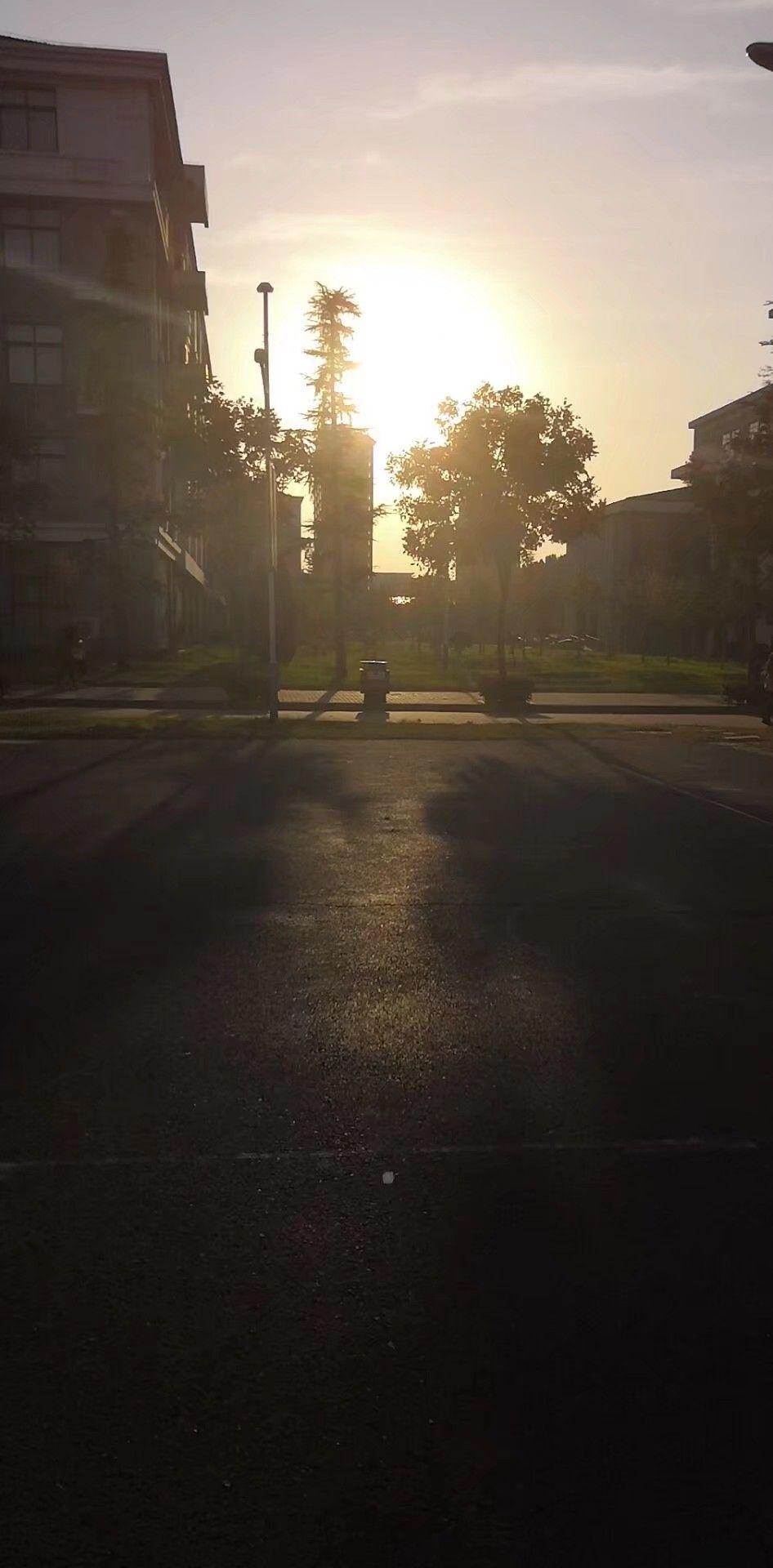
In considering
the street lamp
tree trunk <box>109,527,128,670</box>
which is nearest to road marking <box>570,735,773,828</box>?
the street lamp

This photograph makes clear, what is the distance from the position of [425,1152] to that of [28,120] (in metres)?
56.0

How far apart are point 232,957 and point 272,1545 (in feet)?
18.0

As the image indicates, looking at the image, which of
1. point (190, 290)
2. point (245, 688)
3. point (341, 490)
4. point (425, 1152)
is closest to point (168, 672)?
point (341, 490)

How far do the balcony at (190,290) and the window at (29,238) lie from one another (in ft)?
51.6

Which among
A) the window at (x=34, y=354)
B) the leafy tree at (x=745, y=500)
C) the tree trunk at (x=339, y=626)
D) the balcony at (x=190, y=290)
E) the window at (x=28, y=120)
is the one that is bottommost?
the tree trunk at (x=339, y=626)

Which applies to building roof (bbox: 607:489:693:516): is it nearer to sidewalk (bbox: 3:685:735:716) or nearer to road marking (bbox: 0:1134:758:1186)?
sidewalk (bbox: 3:685:735:716)

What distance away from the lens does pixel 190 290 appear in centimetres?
7362

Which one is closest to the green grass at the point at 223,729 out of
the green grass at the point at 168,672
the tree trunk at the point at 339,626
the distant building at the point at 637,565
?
the green grass at the point at 168,672

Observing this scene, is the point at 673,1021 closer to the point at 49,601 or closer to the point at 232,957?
the point at 232,957

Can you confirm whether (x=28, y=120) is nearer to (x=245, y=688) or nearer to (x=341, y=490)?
(x=341, y=490)

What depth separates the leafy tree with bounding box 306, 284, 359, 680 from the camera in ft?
160

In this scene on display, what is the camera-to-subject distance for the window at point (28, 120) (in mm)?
52750

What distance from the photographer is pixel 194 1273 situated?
4.07 meters

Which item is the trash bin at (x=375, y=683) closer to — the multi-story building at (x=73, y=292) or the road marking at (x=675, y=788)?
the road marking at (x=675, y=788)
